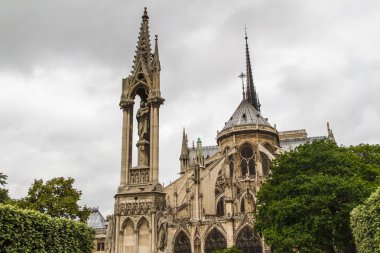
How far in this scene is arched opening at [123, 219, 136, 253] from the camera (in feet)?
55.2

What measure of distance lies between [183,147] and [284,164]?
200 feet

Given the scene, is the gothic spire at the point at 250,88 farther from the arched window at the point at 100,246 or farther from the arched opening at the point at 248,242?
the arched opening at the point at 248,242

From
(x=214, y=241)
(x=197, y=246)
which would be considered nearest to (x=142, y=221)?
(x=197, y=246)

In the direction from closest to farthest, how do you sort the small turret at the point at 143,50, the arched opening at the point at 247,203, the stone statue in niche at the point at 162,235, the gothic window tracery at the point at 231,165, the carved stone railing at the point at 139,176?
the stone statue in niche at the point at 162,235 < the carved stone railing at the point at 139,176 < the small turret at the point at 143,50 < the arched opening at the point at 247,203 < the gothic window tracery at the point at 231,165

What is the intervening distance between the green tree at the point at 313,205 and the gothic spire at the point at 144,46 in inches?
422

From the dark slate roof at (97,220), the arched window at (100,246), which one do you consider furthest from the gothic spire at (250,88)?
the arched window at (100,246)

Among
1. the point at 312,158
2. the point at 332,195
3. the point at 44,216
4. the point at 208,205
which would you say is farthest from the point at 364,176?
the point at 208,205

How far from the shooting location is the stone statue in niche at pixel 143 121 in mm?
18658

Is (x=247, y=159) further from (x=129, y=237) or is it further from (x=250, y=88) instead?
(x=129, y=237)

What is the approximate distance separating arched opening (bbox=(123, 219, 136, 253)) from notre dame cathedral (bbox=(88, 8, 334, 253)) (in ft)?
0.12

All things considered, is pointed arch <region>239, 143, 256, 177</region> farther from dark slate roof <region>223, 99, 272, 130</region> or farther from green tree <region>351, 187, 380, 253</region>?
green tree <region>351, 187, 380, 253</region>

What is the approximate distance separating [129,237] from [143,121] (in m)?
4.80

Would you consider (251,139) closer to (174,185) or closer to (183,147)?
(174,185)

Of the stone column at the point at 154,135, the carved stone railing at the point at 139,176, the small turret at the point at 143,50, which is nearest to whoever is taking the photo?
the stone column at the point at 154,135
